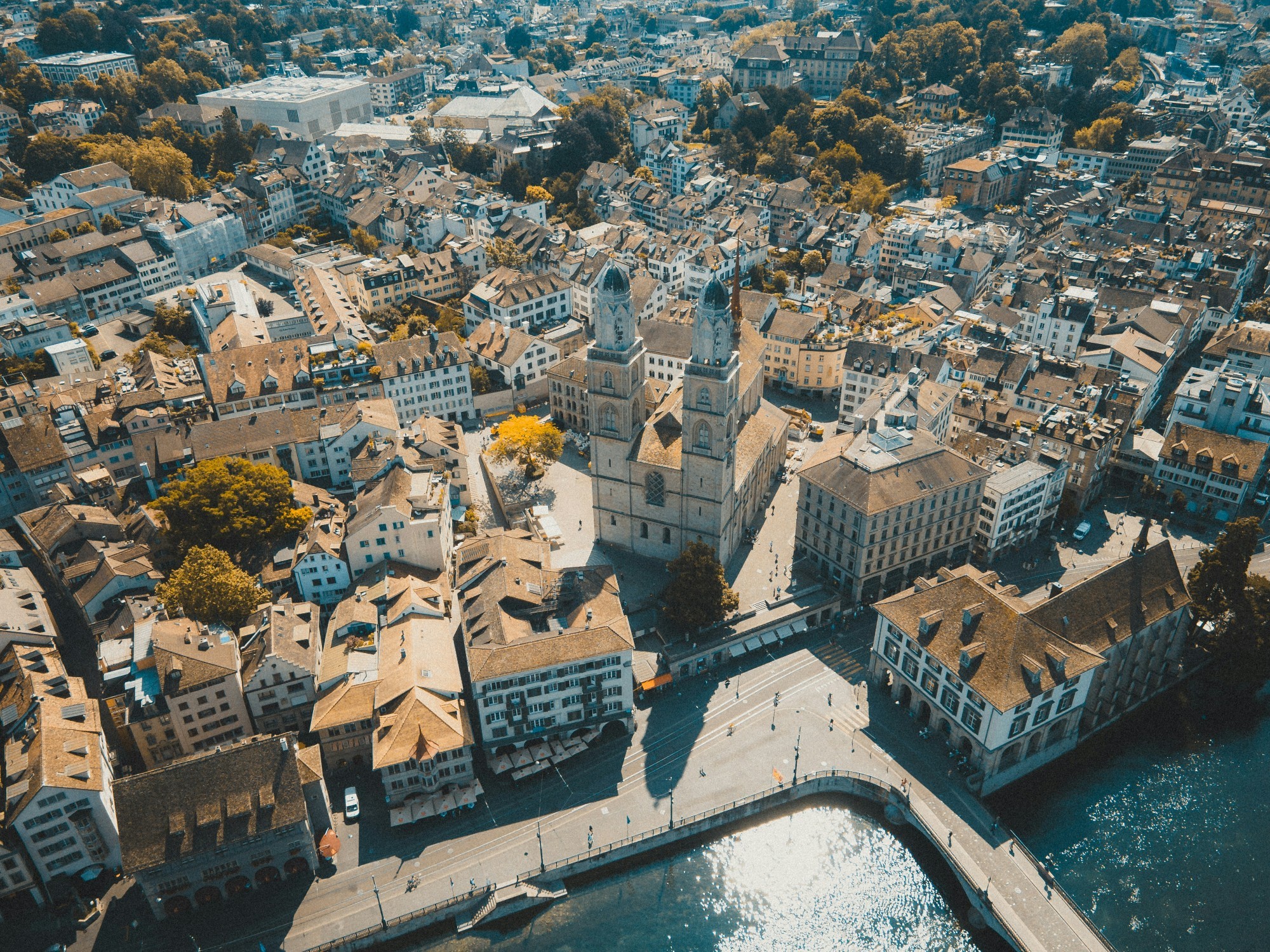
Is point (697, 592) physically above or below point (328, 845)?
above

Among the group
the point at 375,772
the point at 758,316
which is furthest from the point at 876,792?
the point at 758,316

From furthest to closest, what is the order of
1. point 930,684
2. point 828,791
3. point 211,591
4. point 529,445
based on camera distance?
point 529,445
point 211,591
point 930,684
point 828,791

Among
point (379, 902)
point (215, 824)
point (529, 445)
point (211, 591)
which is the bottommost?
point (379, 902)

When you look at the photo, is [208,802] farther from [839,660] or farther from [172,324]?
[172,324]

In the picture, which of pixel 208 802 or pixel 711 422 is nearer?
pixel 208 802

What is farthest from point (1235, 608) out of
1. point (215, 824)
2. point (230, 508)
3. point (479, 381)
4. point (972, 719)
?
point (230, 508)
